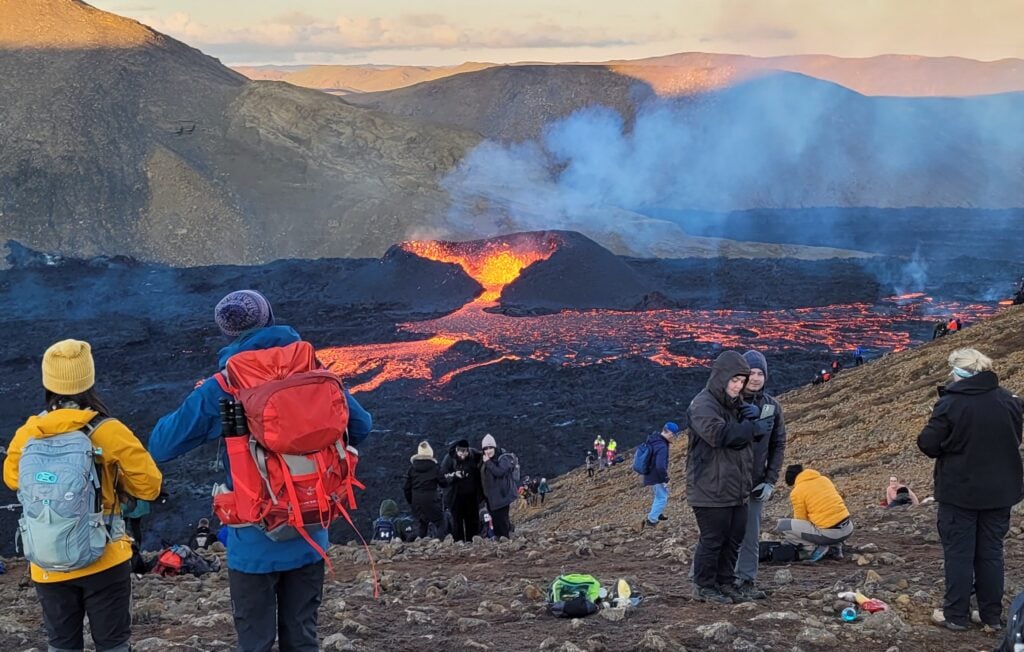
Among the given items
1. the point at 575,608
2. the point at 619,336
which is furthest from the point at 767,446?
the point at 619,336

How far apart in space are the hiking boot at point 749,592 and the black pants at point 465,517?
4.74m

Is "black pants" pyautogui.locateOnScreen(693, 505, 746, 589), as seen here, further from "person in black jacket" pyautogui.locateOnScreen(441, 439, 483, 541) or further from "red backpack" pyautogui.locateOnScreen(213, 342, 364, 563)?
"person in black jacket" pyautogui.locateOnScreen(441, 439, 483, 541)

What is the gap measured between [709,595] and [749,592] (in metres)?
0.26

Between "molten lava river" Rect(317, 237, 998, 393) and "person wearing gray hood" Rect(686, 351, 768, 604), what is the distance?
24675 mm

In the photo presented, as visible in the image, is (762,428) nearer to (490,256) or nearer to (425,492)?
(425,492)

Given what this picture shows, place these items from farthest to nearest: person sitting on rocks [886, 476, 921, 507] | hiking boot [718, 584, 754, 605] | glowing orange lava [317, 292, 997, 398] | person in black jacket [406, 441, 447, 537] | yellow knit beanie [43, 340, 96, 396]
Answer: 1. glowing orange lava [317, 292, 997, 398]
2. person in black jacket [406, 441, 447, 537]
3. person sitting on rocks [886, 476, 921, 507]
4. hiking boot [718, 584, 754, 605]
5. yellow knit beanie [43, 340, 96, 396]

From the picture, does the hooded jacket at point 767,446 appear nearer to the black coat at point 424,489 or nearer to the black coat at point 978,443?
the black coat at point 978,443

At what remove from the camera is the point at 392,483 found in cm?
2091

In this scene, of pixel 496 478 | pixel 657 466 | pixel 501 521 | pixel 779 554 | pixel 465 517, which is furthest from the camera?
pixel 657 466

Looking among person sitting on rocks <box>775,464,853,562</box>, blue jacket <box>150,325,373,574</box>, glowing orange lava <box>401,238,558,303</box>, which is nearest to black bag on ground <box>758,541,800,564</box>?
person sitting on rocks <box>775,464,853,562</box>

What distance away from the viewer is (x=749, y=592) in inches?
236

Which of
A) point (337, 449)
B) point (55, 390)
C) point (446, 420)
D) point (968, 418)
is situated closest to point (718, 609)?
point (968, 418)

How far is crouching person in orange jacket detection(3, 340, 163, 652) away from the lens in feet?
12.7

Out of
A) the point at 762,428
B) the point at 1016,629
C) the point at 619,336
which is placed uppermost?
the point at 762,428
